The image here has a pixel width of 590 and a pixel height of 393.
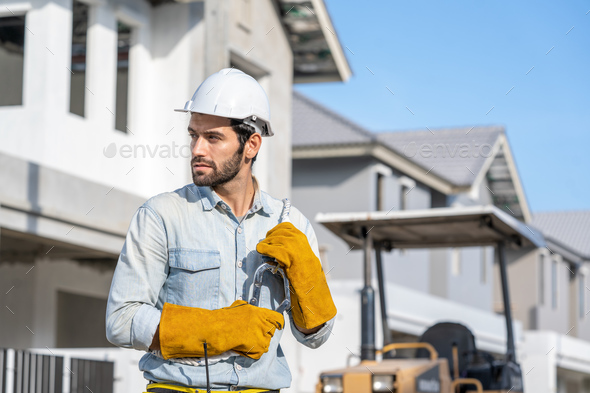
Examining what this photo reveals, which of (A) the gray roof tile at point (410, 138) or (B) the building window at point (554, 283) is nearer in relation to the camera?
(A) the gray roof tile at point (410, 138)

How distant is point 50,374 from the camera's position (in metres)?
11.4

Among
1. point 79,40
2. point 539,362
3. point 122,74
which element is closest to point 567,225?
point 539,362

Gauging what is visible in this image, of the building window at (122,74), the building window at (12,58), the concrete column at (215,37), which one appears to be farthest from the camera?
the concrete column at (215,37)

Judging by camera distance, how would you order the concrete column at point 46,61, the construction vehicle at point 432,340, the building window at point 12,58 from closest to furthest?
the construction vehicle at point 432,340
the concrete column at point 46,61
the building window at point 12,58

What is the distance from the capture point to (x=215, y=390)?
3287 millimetres

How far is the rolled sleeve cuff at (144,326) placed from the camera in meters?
3.16

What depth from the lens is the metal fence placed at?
1055cm

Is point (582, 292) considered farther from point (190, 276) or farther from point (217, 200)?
point (190, 276)

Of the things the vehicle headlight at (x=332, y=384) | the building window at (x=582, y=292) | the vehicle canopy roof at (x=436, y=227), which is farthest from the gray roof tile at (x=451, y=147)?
the vehicle headlight at (x=332, y=384)

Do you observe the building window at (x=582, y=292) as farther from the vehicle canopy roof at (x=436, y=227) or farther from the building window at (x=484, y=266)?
the vehicle canopy roof at (x=436, y=227)

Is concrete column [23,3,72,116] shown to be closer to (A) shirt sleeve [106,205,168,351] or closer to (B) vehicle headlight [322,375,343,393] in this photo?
(B) vehicle headlight [322,375,343,393]

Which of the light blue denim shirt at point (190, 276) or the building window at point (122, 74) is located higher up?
the building window at point (122, 74)

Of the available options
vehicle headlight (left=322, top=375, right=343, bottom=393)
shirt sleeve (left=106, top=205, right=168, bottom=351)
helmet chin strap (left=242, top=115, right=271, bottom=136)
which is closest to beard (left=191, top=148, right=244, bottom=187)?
helmet chin strap (left=242, top=115, right=271, bottom=136)

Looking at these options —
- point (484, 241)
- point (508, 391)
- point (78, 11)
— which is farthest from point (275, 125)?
point (508, 391)
